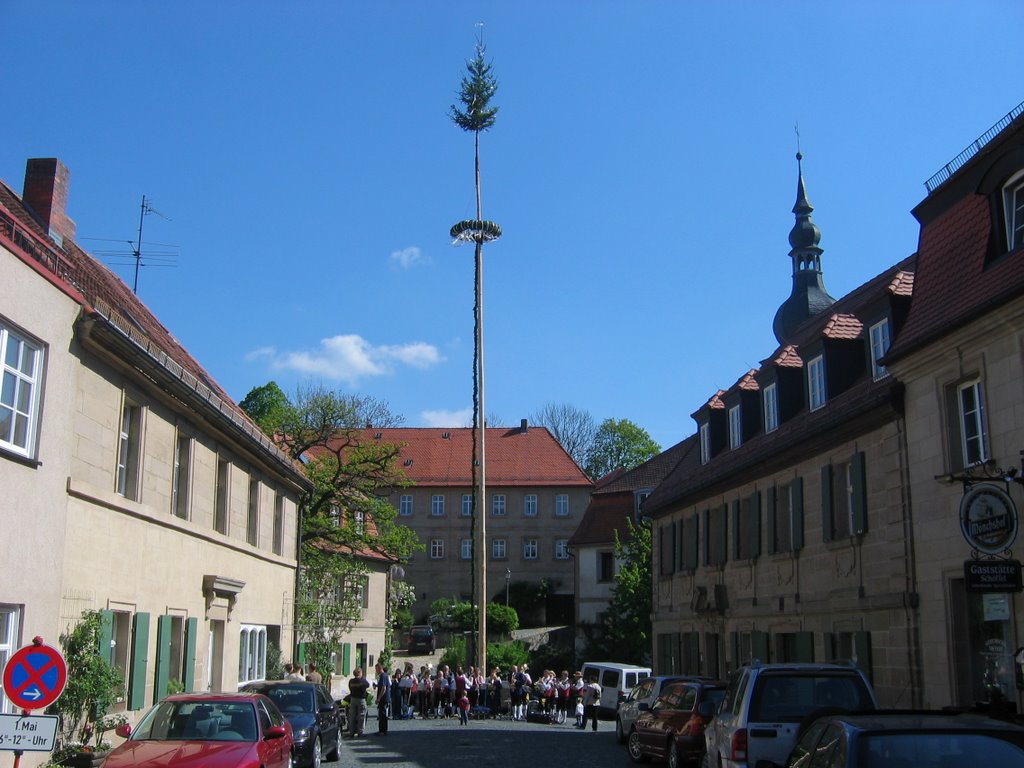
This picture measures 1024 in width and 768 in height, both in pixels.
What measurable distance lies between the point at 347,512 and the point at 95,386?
77.8ft

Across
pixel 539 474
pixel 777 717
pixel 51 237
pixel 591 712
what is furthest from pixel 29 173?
pixel 539 474

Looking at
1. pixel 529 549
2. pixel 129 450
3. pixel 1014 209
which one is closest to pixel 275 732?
pixel 129 450

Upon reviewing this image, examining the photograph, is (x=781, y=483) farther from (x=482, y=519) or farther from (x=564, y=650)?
(x=564, y=650)

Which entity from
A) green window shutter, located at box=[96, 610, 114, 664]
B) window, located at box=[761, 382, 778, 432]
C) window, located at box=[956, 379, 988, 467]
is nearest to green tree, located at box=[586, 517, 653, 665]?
window, located at box=[761, 382, 778, 432]

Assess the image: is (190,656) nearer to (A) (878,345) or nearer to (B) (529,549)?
(A) (878,345)

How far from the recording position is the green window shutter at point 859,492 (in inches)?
765

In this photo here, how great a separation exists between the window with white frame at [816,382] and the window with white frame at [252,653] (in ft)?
44.1

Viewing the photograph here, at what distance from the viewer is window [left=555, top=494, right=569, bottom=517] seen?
72456mm

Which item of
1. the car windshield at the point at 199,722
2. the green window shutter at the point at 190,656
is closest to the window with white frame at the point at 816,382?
the green window shutter at the point at 190,656

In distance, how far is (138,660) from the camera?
672 inches

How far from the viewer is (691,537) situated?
102 ft

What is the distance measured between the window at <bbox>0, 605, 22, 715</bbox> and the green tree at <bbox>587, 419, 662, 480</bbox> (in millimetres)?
66307

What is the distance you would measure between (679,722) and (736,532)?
1013 centimetres

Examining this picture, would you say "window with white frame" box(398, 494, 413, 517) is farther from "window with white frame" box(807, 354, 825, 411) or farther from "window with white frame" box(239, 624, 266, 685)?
"window with white frame" box(807, 354, 825, 411)
